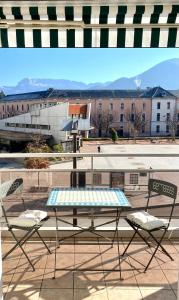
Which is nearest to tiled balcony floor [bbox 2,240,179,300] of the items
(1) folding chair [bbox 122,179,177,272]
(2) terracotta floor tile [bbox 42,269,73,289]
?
(2) terracotta floor tile [bbox 42,269,73,289]

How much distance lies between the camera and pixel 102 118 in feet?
200

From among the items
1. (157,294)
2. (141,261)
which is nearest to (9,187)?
(141,261)

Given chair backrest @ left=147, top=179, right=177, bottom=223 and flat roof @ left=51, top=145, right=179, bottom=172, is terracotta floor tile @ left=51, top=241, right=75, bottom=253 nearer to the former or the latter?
chair backrest @ left=147, top=179, right=177, bottom=223

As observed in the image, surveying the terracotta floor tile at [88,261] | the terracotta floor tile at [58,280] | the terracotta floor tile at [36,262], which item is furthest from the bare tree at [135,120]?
the terracotta floor tile at [58,280]

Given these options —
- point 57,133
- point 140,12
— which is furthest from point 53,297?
point 57,133

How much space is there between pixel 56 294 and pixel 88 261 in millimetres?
559

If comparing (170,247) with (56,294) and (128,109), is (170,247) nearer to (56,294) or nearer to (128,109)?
(56,294)

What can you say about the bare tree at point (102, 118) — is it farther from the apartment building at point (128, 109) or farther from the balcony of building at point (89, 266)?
the balcony of building at point (89, 266)

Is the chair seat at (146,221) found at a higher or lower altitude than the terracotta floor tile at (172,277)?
higher

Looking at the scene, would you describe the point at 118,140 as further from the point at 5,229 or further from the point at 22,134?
the point at 5,229

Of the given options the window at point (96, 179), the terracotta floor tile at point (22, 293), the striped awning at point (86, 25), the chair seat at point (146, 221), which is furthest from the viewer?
the window at point (96, 179)

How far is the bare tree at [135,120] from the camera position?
2424 inches

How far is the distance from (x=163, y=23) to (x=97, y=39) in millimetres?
455

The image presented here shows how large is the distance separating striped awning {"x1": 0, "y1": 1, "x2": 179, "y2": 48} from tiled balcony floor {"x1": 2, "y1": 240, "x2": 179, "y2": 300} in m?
1.85
